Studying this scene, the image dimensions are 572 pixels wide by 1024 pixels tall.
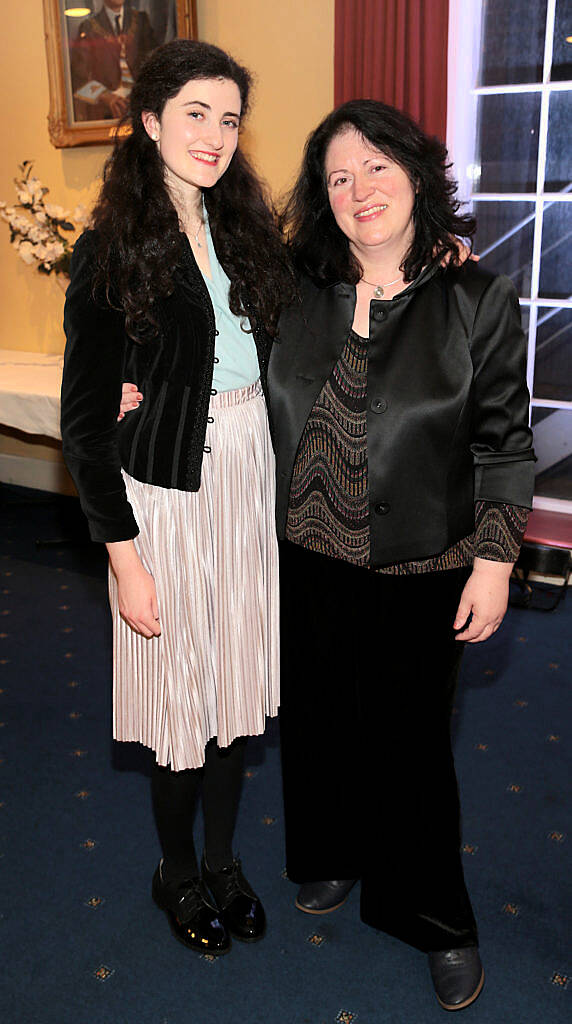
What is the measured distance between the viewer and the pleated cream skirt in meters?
1.77

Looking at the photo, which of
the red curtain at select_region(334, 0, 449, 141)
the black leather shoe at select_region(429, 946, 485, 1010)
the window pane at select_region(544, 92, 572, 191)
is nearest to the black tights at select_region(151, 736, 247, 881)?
the black leather shoe at select_region(429, 946, 485, 1010)

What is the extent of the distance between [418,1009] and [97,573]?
2.79 meters

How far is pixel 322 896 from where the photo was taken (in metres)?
2.19

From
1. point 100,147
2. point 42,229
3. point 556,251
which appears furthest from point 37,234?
point 556,251

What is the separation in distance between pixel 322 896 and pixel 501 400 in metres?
1.25

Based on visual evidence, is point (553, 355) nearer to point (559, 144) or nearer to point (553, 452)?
point (553, 452)

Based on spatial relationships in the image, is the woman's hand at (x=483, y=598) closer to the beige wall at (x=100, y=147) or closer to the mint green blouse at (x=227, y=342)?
the mint green blouse at (x=227, y=342)

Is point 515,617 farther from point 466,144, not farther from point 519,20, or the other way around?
point 519,20

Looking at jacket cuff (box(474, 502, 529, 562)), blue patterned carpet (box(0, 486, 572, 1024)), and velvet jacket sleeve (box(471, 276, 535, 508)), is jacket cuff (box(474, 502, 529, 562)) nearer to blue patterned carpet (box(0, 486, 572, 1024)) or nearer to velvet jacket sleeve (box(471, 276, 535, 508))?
velvet jacket sleeve (box(471, 276, 535, 508))

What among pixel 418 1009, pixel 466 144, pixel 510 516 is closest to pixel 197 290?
pixel 510 516

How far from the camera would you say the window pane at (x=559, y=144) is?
12.8 ft

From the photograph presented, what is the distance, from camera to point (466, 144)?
13.4 ft

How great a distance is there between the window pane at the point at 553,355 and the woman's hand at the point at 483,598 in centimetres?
271

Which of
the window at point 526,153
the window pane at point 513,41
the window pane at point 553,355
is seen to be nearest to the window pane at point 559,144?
the window at point 526,153
